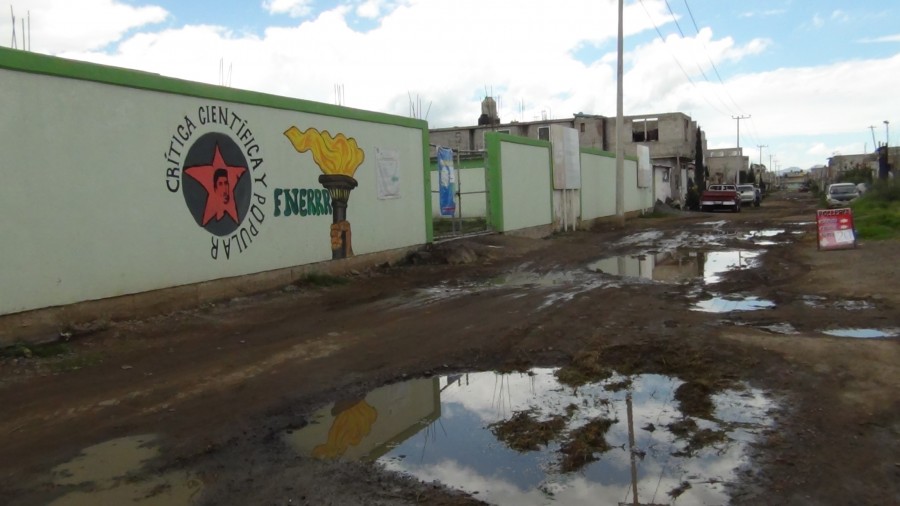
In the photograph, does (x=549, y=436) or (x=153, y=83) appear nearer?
(x=549, y=436)

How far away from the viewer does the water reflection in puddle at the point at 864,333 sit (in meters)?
7.25

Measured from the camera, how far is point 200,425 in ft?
17.0

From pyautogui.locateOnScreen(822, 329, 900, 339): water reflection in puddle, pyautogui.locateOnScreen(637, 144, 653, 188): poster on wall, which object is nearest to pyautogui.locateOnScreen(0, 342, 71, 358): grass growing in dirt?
pyautogui.locateOnScreen(822, 329, 900, 339): water reflection in puddle

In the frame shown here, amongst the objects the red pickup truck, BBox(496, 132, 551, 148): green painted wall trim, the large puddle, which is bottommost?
the large puddle

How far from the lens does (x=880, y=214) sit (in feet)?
76.0

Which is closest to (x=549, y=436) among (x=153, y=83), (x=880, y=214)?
(x=153, y=83)

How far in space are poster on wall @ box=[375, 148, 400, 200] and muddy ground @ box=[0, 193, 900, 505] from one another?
283 cm

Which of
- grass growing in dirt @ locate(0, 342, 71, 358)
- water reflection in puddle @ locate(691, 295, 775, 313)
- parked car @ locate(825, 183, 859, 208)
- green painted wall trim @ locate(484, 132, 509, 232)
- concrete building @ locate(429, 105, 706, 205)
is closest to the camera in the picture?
grass growing in dirt @ locate(0, 342, 71, 358)

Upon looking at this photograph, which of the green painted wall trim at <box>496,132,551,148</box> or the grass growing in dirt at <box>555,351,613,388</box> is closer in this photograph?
the grass growing in dirt at <box>555,351,613,388</box>

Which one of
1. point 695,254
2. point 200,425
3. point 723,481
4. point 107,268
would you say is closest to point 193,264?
point 107,268

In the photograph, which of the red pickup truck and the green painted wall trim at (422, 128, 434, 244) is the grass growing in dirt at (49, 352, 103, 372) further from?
the red pickup truck

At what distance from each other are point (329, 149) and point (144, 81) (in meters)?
4.33

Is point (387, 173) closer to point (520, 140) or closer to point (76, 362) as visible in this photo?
point (520, 140)

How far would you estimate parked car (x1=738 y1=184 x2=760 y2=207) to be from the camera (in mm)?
51938
